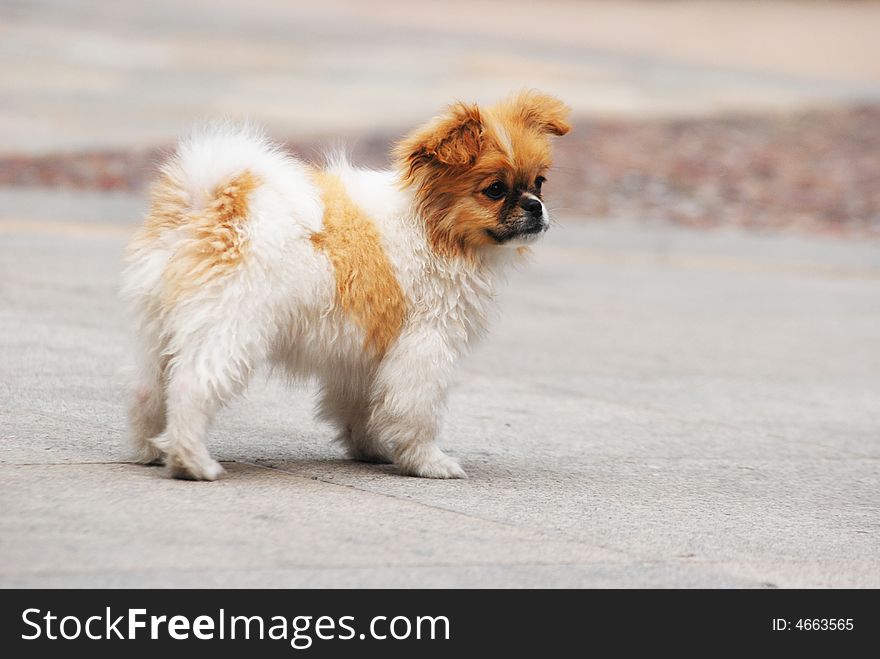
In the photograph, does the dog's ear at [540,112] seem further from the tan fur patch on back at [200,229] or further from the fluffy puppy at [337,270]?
the tan fur patch on back at [200,229]

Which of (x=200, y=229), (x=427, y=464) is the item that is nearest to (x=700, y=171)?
(x=427, y=464)

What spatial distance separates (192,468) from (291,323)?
2.54 feet

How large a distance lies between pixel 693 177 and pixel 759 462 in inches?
442

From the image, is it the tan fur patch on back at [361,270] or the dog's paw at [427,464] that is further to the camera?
the dog's paw at [427,464]

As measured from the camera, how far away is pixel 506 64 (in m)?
23.6

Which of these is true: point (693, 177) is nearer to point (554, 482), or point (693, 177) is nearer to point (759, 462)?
point (759, 462)

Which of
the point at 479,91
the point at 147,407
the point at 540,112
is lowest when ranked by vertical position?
the point at 147,407

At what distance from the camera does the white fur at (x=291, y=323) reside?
620cm

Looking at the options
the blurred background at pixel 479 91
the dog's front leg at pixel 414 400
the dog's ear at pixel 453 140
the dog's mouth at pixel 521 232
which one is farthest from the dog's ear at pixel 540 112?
the blurred background at pixel 479 91

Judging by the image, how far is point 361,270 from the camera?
21.7ft

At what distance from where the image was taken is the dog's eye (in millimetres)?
6750

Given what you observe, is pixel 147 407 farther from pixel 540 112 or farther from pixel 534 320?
pixel 534 320
